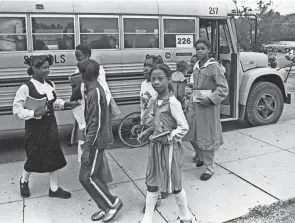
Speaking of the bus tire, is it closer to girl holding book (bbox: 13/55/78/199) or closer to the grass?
the grass

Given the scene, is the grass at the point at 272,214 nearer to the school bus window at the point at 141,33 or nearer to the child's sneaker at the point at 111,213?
the child's sneaker at the point at 111,213

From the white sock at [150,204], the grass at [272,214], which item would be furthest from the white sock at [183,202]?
the grass at [272,214]

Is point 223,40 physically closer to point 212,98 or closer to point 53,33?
point 212,98

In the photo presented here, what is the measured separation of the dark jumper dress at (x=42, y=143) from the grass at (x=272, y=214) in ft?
6.48

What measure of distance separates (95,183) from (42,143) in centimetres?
80

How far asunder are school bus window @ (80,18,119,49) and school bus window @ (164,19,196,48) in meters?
0.86

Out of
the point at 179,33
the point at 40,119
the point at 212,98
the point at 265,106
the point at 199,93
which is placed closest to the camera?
the point at 40,119

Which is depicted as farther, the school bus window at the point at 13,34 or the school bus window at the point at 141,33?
the school bus window at the point at 141,33

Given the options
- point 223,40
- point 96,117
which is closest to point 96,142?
point 96,117

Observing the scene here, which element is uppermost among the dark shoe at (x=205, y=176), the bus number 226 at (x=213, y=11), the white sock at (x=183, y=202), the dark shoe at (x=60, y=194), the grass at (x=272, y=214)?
the bus number 226 at (x=213, y=11)

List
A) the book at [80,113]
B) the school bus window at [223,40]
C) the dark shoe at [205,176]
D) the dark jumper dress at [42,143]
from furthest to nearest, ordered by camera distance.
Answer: the school bus window at [223,40]
the dark shoe at [205,176]
the book at [80,113]
the dark jumper dress at [42,143]

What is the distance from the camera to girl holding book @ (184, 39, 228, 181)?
14.4ft

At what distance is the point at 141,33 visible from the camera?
19.4ft

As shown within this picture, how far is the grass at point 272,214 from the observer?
3.65 metres
